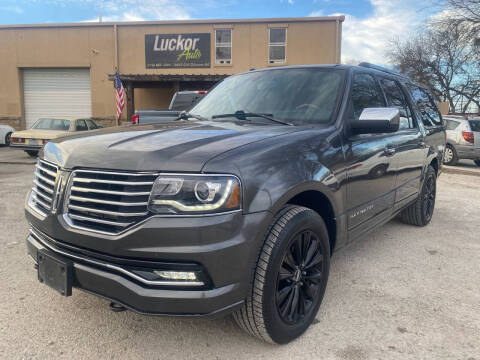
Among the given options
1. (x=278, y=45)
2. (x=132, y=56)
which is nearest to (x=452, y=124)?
(x=278, y=45)

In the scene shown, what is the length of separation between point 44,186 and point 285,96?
6.27ft

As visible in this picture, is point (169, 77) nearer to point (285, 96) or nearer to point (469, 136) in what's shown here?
point (469, 136)

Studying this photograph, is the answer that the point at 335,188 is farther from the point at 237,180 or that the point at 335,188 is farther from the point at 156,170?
the point at 156,170

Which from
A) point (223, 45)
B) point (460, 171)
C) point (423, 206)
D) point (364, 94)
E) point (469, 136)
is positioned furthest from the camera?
point (223, 45)

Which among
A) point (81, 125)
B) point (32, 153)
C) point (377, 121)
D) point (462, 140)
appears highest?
point (377, 121)

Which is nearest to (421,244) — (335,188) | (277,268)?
(335,188)

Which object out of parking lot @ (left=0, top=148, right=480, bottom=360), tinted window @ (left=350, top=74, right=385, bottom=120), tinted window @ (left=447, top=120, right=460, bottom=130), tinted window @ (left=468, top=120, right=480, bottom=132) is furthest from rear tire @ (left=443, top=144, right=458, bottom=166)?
tinted window @ (left=350, top=74, right=385, bottom=120)

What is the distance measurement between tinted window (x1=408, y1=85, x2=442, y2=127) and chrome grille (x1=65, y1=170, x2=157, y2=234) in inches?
149

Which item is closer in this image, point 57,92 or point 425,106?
point 425,106

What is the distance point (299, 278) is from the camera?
227 cm

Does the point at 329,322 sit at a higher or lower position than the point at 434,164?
lower

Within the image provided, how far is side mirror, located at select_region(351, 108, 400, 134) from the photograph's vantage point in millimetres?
2598

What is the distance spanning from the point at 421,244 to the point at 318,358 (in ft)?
8.57

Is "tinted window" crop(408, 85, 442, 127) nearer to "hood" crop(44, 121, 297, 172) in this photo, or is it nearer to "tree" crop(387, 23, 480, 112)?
"hood" crop(44, 121, 297, 172)
